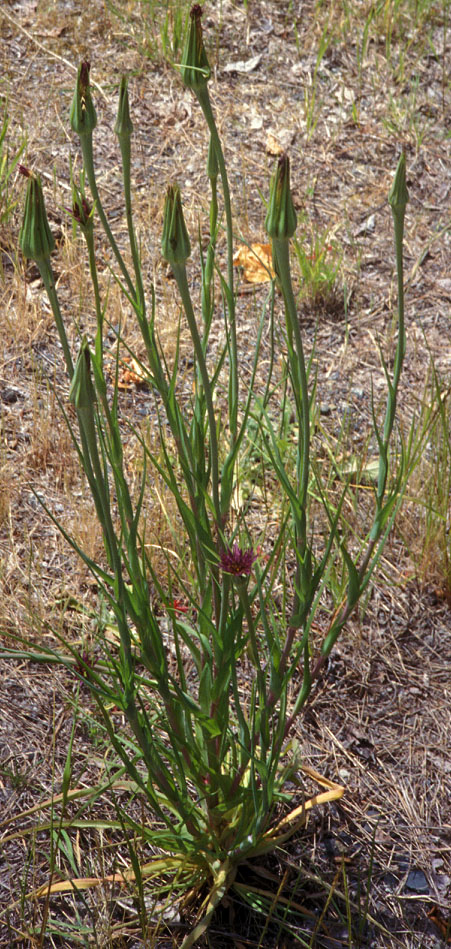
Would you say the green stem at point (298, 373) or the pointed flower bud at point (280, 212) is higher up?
the pointed flower bud at point (280, 212)

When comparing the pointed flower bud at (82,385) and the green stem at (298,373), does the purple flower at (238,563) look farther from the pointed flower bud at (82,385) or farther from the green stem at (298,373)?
the pointed flower bud at (82,385)

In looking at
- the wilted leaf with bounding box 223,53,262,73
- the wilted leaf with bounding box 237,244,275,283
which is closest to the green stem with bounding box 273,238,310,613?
the wilted leaf with bounding box 237,244,275,283

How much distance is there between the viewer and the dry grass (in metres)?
1.80

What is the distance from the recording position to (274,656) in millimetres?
1430

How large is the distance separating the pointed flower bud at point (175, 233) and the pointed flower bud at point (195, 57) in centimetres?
23

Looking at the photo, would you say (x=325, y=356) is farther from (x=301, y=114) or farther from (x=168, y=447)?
(x=301, y=114)

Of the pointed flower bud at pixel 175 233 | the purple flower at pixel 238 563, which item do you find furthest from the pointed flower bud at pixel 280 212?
the purple flower at pixel 238 563

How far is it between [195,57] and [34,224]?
373mm

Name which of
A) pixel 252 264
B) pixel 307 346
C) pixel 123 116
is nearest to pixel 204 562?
pixel 123 116

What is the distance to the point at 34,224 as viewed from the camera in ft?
3.65

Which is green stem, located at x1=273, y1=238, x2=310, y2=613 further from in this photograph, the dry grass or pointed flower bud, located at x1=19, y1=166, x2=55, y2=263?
the dry grass

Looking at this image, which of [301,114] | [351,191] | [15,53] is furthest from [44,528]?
[15,53]

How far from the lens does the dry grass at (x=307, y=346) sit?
5.90ft

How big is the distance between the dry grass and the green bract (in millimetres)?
679
